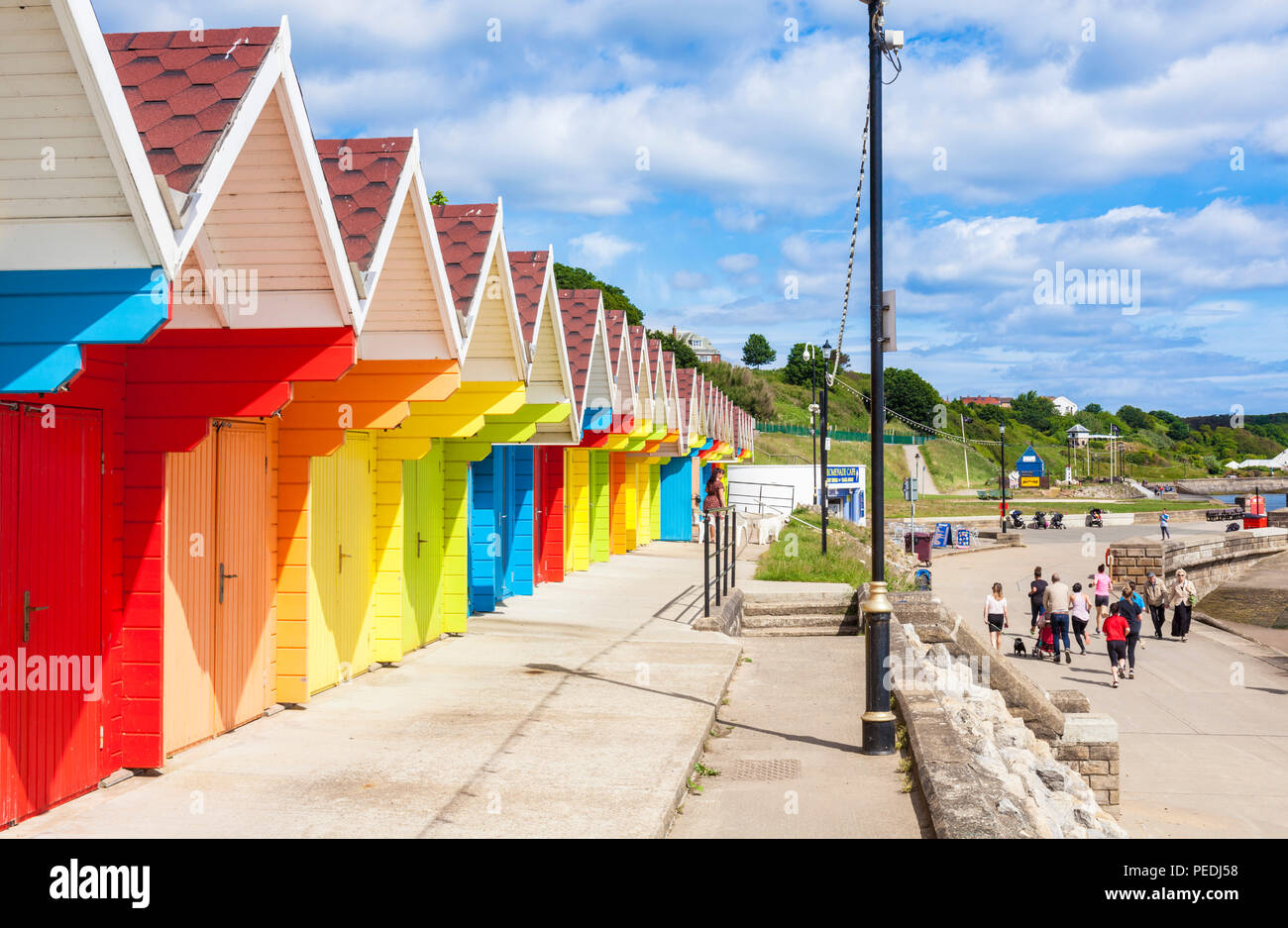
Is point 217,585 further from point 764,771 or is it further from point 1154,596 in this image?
point 1154,596

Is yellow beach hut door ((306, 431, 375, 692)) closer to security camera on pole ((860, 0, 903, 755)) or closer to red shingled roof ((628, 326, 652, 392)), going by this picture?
security camera on pole ((860, 0, 903, 755))

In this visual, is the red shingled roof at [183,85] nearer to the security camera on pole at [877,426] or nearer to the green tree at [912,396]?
the security camera on pole at [877,426]

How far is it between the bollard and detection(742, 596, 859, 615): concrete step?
303 inches

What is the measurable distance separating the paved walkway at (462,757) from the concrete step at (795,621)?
3.05 m

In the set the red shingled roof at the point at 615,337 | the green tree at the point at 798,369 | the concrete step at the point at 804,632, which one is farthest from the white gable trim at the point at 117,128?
the green tree at the point at 798,369

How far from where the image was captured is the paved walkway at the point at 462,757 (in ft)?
19.9

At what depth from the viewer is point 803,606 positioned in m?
16.5

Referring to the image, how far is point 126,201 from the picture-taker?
4.73 m

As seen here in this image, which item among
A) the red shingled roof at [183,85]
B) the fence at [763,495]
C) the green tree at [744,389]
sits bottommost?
→ the fence at [763,495]

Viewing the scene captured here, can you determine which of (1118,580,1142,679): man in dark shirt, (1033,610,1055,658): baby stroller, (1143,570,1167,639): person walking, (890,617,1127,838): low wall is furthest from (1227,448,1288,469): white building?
(890,617,1127,838): low wall

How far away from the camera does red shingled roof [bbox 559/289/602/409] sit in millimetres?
16938

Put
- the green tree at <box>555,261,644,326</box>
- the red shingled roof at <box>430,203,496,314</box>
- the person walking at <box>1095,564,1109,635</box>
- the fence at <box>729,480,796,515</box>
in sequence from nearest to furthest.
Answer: the red shingled roof at <box>430,203,496,314</box>
the person walking at <box>1095,564,1109,635</box>
the fence at <box>729,480,796,515</box>
the green tree at <box>555,261,644,326</box>

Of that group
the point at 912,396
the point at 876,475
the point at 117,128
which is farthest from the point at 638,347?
the point at 912,396

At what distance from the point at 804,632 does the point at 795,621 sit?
21 centimetres
